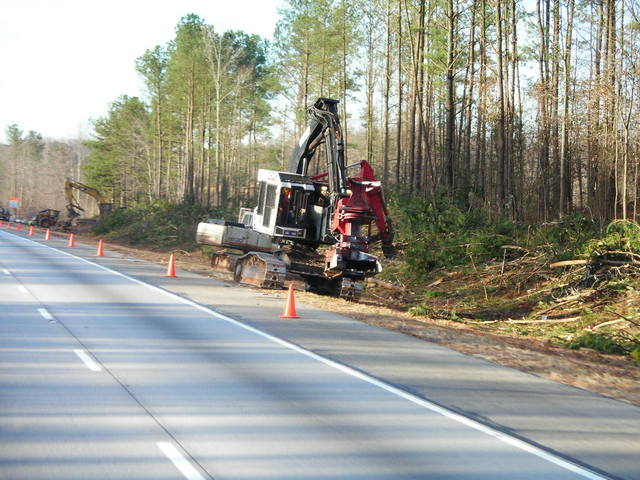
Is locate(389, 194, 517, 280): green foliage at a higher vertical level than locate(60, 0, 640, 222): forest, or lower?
lower

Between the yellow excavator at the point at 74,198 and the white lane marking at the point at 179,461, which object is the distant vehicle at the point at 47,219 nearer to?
the yellow excavator at the point at 74,198

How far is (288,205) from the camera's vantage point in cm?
2314

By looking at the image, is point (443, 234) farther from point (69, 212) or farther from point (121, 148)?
point (121, 148)

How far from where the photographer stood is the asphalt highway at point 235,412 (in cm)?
668

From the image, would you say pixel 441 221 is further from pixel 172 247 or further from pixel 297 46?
pixel 297 46

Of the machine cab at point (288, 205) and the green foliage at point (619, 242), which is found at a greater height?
the machine cab at point (288, 205)

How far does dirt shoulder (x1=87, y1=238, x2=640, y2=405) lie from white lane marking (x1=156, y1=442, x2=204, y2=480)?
6744 mm

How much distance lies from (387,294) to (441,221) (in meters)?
5.73

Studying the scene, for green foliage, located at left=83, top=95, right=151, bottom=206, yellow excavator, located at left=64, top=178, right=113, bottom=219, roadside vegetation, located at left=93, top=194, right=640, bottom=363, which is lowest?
roadside vegetation, located at left=93, top=194, right=640, bottom=363

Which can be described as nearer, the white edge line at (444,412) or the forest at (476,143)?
the white edge line at (444,412)

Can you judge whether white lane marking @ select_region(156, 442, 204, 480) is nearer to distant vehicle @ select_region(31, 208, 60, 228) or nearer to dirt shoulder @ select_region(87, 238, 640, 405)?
dirt shoulder @ select_region(87, 238, 640, 405)

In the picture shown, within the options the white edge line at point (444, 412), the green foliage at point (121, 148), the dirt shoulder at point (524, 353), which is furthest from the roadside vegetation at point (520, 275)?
the green foliage at point (121, 148)

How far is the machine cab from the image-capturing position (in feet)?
75.2

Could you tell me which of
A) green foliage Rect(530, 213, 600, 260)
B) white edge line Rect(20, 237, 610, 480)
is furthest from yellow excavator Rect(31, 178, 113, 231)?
white edge line Rect(20, 237, 610, 480)
